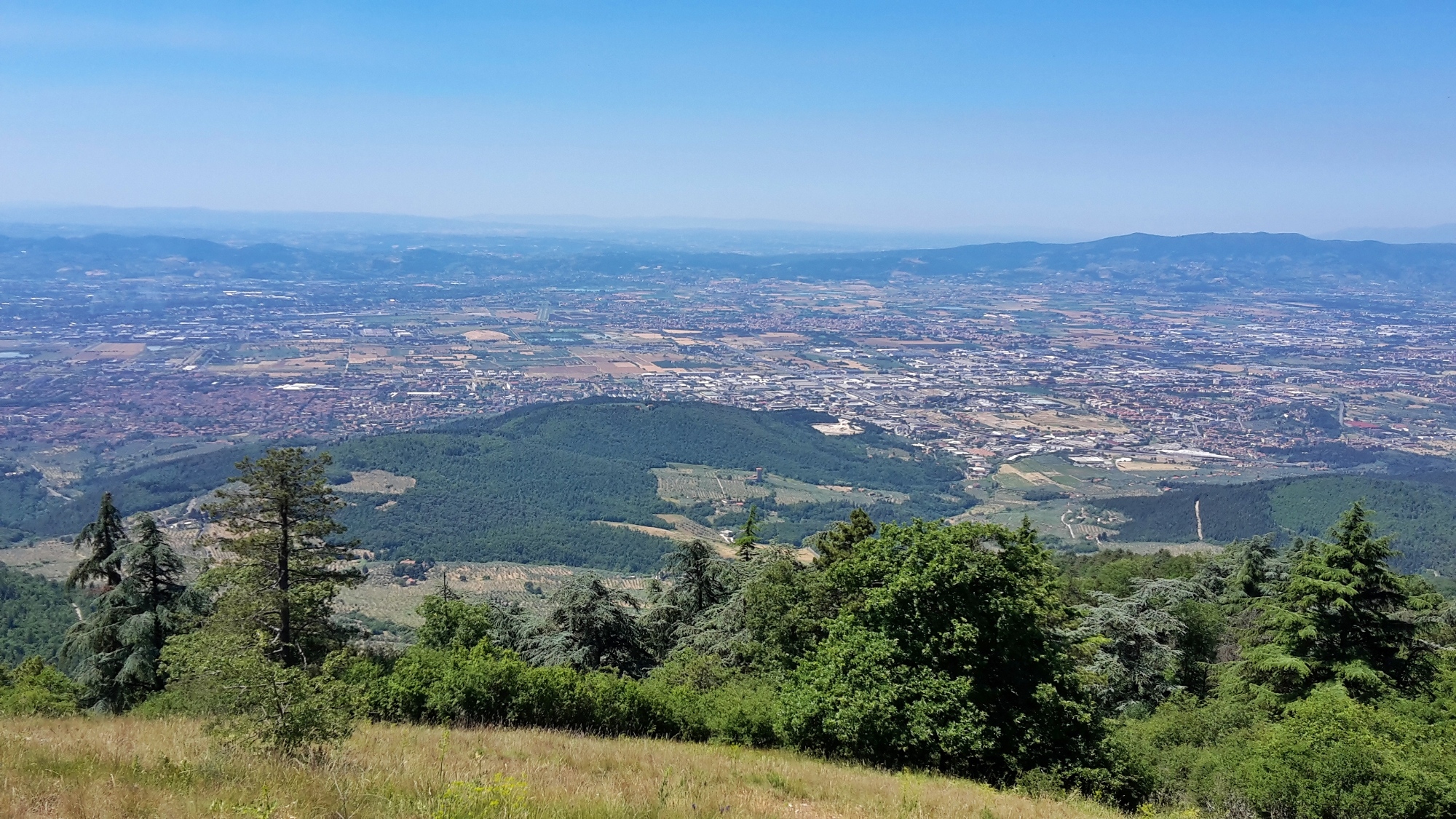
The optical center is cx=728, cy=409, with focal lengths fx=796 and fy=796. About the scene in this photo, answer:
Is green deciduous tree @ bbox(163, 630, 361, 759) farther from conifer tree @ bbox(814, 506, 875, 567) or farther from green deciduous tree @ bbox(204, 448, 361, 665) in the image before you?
conifer tree @ bbox(814, 506, 875, 567)

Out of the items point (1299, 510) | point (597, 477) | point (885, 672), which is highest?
point (885, 672)

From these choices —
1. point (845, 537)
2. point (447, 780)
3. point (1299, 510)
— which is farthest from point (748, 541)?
point (1299, 510)

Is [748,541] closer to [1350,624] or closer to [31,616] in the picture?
[1350,624]

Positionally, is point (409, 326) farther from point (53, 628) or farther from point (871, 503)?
point (53, 628)

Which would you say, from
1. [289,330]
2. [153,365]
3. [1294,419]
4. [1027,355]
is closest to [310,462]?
[1294,419]

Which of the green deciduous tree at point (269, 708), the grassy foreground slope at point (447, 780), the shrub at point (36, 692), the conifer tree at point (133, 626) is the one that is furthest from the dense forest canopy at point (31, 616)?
the green deciduous tree at point (269, 708)

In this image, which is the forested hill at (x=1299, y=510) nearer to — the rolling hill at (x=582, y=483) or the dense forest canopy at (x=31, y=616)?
the rolling hill at (x=582, y=483)
